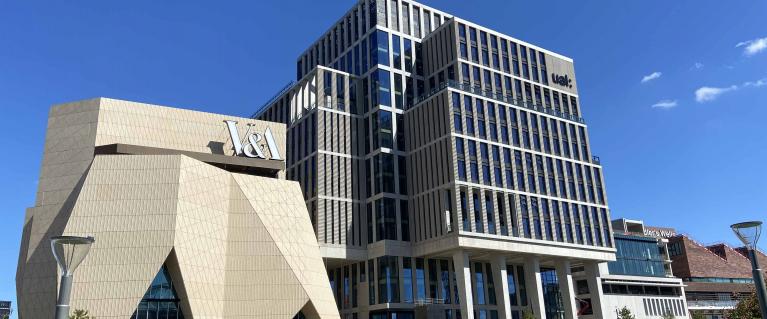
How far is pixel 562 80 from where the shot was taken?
8825 cm

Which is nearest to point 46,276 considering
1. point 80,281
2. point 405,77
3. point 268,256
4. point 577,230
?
point 80,281

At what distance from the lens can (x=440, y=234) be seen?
2726 inches

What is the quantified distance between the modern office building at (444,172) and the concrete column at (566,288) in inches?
6.8

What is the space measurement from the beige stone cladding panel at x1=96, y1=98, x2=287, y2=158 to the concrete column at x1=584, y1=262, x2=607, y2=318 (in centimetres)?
4397

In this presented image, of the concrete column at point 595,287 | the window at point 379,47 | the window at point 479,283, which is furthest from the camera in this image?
the window at point 379,47

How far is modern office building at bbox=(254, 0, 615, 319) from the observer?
7075 centimetres

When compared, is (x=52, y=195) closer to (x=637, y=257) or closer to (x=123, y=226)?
(x=123, y=226)

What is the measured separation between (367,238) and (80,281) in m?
36.9

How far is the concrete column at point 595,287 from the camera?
7761cm

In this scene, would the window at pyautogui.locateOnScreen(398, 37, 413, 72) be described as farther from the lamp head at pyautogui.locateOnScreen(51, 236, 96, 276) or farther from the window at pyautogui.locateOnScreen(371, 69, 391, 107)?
the lamp head at pyautogui.locateOnScreen(51, 236, 96, 276)

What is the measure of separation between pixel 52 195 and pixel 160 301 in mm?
13928

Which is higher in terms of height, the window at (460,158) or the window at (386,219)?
the window at (460,158)

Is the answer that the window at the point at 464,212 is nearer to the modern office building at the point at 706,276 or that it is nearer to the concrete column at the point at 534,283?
the concrete column at the point at 534,283

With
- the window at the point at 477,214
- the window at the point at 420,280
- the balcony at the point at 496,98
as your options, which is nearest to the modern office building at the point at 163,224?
the window at the point at 420,280
